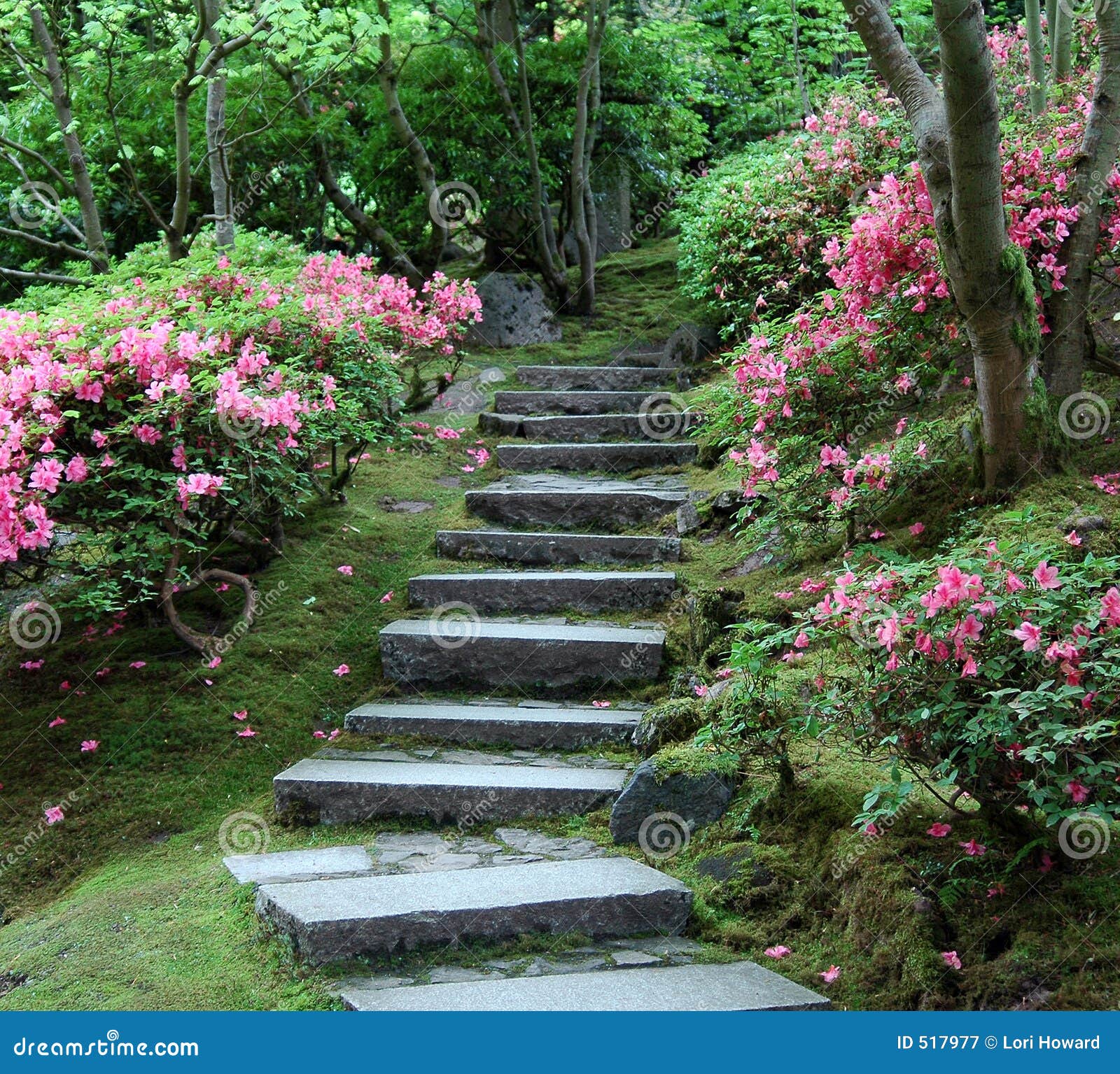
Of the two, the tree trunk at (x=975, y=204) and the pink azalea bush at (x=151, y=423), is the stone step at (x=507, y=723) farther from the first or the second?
the tree trunk at (x=975, y=204)

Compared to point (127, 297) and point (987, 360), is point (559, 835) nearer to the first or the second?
point (987, 360)

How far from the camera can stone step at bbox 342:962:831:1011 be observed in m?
2.91

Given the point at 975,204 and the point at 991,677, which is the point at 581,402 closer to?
the point at 975,204

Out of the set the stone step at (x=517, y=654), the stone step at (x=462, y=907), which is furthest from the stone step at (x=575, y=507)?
the stone step at (x=462, y=907)

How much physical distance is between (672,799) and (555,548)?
103 inches

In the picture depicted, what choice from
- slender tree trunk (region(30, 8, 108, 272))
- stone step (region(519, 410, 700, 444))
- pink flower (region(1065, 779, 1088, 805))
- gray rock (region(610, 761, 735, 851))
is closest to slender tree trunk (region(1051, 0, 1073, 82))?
stone step (region(519, 410, 700, 444))

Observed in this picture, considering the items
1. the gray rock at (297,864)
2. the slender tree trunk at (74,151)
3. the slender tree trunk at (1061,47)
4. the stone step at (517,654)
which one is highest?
the slender tree trunk at (1061,47)

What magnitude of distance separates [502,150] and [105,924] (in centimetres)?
808

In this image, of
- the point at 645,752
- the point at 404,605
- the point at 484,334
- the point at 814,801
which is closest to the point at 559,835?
the point at 645,752

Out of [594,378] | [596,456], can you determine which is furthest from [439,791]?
[594,378]

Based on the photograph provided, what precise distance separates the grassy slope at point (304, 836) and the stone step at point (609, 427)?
937 mm

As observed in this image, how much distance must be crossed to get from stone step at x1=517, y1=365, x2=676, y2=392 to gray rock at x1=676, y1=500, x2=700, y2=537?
257cm

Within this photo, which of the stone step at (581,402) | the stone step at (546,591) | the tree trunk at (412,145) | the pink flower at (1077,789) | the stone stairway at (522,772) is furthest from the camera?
the tree trunk at (412,145)

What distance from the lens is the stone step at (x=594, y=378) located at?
353 inches
